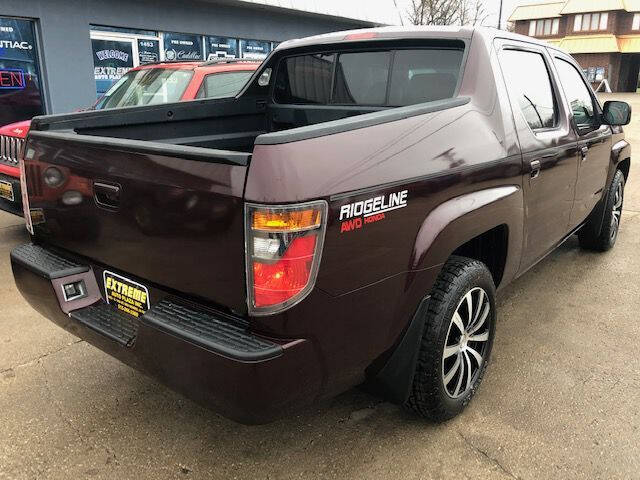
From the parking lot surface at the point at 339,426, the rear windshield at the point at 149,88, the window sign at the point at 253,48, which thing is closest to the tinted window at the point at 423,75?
the parking lot surface at the point at 339,426

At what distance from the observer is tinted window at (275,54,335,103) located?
3.58 m

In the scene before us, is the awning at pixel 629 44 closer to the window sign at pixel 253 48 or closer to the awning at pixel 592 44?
the awning at pixel 592 44

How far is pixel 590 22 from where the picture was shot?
50.6 m

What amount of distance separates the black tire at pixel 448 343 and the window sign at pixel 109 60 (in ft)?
34.7

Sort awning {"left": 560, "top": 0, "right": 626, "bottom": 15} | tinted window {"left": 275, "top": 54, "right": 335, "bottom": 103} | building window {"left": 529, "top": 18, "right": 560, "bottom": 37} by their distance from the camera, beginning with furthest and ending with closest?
building window {"left": 529, "top": 18, "right": 560, "bottom": 37} < awning {"left": 560, "top": 0, "right": 626, "bottom": 15} < tinted window {"left": 275, "top": 54, "right": 335, "bottom": 103}

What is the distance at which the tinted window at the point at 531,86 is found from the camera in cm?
313

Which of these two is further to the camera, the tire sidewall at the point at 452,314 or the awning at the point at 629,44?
the awning at the point at 629,44

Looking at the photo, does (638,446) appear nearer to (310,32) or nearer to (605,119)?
(605,119)

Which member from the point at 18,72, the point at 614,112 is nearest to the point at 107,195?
the point at 614,112

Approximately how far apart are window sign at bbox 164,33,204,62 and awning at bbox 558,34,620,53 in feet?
149

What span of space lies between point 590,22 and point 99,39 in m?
51.8

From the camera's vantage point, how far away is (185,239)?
2018 mm

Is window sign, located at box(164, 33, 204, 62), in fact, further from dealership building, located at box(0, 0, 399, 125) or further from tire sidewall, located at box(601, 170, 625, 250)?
tire sidewall, located at box(601, 170, 625, 250)

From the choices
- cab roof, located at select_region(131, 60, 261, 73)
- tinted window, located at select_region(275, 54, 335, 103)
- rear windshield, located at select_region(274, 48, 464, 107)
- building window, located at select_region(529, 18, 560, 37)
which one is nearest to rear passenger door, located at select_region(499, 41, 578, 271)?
rear windshield, located at select_region(274, 48, 464, 107)
